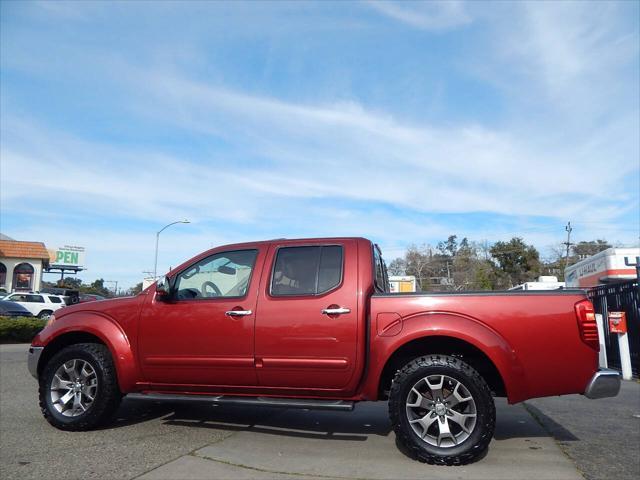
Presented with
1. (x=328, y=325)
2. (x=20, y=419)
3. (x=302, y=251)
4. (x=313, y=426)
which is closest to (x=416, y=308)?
(x=328, y=325)

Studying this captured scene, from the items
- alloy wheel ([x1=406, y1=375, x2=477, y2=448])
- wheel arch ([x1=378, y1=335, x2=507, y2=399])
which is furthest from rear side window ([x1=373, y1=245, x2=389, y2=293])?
alloy wheel ([x1=406, y1=375, x2=477, y2=448])

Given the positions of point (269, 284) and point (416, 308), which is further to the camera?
point (269, 284)

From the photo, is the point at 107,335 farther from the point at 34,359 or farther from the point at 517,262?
the point at 517,262

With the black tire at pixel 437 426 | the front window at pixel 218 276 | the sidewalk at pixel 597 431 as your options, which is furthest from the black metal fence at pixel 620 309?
the front window at pixel 218 276

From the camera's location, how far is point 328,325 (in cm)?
455

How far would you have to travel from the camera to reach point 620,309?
1135 centimetres

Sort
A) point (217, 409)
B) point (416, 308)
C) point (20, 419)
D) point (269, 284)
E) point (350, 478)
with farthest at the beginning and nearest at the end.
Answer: point (217, 409), point (20, 419), point (269, 284), point (416, 308), point (350, 478)

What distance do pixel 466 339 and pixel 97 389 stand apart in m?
3.54

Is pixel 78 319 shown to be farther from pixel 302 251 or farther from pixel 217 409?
pixel 302 251

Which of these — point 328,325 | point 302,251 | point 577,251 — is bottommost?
point 328,325

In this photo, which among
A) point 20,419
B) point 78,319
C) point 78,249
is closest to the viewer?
point 78,319

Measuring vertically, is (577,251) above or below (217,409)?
above

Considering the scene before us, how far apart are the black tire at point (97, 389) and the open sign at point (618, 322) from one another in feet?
31.8

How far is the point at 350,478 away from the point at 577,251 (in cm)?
7442
